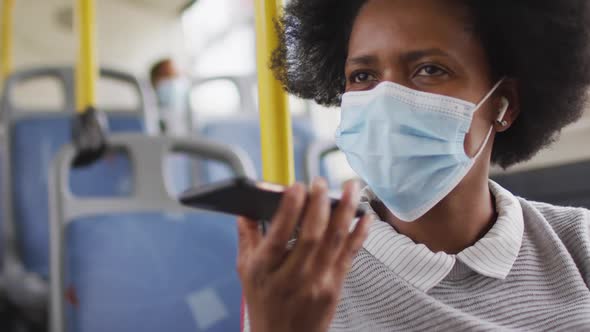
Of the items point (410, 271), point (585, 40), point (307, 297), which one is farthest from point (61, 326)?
point (585, 40)

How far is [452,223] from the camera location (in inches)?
39.9

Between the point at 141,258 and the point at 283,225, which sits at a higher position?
the point at 283,225

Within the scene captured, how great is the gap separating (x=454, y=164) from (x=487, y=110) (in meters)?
0.12

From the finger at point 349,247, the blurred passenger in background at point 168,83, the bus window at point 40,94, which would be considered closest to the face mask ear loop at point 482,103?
the finger at point 349,247

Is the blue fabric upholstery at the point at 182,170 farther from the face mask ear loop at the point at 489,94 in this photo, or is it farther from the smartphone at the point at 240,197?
the smartphone at the point at 240,197

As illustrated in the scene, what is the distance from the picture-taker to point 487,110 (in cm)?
100

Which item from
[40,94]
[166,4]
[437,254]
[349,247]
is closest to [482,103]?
[437,254]

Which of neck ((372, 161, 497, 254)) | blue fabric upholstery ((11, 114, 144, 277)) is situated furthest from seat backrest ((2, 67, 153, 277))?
neck ((372, 161, 497, 254))

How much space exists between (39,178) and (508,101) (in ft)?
5.36

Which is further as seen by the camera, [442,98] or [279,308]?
[442,98]

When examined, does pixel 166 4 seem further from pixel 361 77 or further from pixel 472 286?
pixel 472 286

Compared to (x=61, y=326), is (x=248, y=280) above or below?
above

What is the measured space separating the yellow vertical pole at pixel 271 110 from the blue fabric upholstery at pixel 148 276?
54 centimetres

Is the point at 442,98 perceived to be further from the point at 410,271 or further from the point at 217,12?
the point at 217,12
